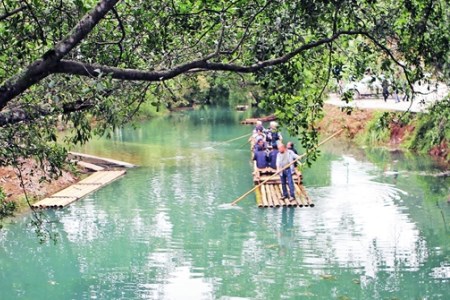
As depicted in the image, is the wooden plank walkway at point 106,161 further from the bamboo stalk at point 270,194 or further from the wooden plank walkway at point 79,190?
→ the bamboo stalk at point 270,194

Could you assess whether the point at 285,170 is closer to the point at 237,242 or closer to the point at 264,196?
the point at 264,196

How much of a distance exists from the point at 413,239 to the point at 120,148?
15096mm

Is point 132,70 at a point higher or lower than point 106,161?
higher

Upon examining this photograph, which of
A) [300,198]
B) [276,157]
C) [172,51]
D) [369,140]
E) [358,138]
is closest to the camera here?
[172,51]

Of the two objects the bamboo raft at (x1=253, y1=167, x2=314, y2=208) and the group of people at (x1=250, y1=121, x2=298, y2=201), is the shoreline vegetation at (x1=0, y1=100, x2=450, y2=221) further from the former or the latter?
the bamboo raft at (x1=253, y1=167, x2=314, y2=208)

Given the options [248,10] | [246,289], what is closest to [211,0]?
[248,10]

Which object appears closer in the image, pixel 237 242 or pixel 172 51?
pixel 172 51

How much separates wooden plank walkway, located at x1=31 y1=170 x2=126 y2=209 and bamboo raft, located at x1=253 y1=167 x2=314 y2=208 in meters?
3.88

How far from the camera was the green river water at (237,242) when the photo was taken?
9688mm

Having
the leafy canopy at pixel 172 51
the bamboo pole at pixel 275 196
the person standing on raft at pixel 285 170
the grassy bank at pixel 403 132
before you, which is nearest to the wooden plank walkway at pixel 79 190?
the bamboo pole at pixel 275 196

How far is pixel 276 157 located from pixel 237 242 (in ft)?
16.0

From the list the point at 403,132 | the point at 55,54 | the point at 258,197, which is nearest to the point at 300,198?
the point at 258,197

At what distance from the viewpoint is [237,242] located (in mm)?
11969

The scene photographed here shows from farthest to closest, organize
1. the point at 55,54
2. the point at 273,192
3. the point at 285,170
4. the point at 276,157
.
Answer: the point at 276,157 < the point at 273,192 < the point at 285,170 < the point at 55,54
